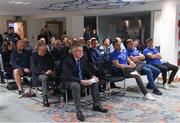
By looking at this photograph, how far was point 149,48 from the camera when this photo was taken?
5.81 metres

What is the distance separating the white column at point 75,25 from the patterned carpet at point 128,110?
726 cm

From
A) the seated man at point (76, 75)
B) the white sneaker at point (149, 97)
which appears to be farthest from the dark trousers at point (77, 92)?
the white sneaker at point (149, 97)

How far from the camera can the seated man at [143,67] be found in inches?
210

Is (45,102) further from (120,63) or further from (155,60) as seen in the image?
(155,60)

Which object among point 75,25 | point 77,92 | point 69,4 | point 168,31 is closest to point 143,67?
point 77,92

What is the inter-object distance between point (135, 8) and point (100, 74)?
14.9 feet

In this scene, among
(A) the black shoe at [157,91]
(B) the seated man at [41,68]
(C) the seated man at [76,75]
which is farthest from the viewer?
(A) the black shoe at [157,91]

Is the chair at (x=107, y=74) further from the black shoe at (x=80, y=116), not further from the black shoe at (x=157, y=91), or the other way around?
the black shoe at (x=80, y=116)

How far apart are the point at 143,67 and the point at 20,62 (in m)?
2.43

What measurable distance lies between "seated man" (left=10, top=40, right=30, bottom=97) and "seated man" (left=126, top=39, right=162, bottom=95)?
2.08 meters

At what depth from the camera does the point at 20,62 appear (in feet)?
17.8

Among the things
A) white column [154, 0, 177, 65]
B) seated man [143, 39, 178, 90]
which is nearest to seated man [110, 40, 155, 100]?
seated man [143, 39, 178, 90]

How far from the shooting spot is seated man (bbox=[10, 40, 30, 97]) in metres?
5.30

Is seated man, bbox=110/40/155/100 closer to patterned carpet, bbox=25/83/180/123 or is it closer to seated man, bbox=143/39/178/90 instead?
patterned carpet, bbox=25/83/180/123
